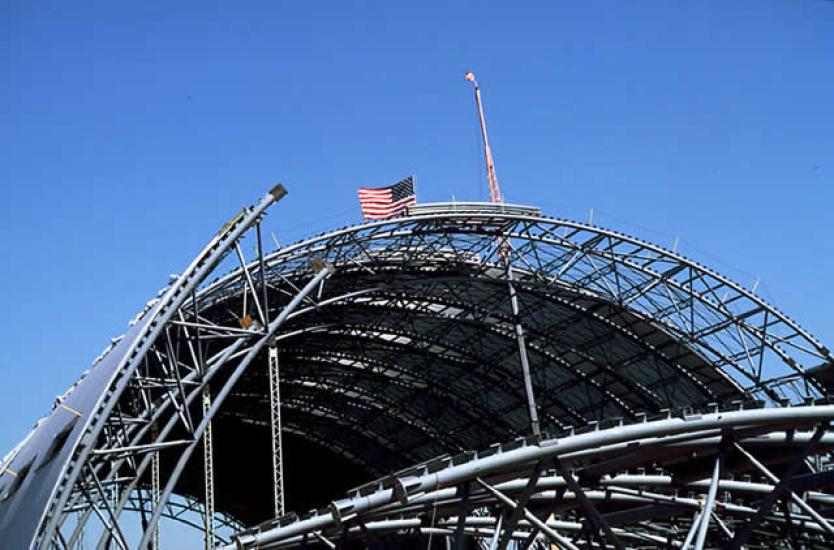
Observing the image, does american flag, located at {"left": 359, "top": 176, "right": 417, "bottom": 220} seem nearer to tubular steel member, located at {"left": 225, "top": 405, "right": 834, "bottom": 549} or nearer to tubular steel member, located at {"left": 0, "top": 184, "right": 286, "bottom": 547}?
tubular steel member, located at {"left": 0, "top": 184, "right": 286, "bottom": 547}

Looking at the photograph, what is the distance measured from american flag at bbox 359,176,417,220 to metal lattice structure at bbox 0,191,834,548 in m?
0.58

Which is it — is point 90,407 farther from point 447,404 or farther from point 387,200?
point 447,404

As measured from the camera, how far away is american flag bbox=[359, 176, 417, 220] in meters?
44.2

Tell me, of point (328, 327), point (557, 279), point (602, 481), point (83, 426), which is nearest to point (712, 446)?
point (602, 481)

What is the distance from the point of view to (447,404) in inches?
2603

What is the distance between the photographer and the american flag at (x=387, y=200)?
145 feet

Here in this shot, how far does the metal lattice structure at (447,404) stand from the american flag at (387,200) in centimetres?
58

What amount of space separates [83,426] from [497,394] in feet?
121

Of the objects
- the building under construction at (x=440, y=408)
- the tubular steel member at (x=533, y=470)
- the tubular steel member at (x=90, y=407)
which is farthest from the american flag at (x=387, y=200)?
the tubular steel member at (x=533, y=470)

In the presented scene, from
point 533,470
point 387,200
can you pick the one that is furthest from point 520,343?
point 533,470

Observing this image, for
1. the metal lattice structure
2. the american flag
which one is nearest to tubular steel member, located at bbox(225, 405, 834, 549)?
the metal lattice structure

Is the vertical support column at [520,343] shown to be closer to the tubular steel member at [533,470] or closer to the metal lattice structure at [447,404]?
the metal lattice structure at [447,404]

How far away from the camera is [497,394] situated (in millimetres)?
64938

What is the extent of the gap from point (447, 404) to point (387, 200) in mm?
24521
